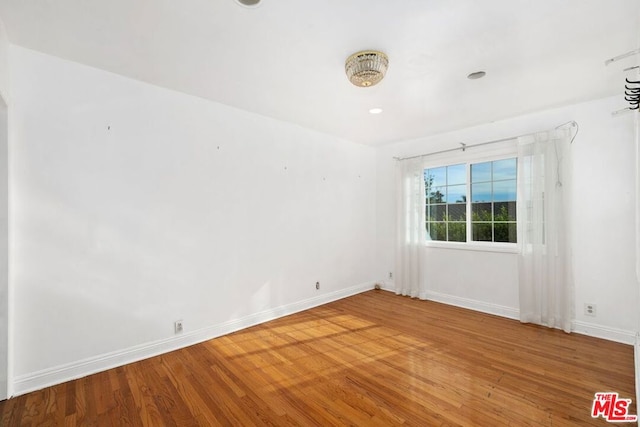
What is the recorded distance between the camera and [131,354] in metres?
2.56

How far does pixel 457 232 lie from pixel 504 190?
0.85m

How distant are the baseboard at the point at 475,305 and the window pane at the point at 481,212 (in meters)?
1.15

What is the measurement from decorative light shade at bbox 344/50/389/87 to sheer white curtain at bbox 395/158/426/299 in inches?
98.7

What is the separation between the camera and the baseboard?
364 cm

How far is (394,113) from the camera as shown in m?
3.50

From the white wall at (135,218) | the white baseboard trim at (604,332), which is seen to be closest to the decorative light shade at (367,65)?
the white wall at (135,218)

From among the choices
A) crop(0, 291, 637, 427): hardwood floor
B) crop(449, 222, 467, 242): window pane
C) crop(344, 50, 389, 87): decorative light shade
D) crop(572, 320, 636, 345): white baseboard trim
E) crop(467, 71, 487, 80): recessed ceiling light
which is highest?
crop(467, 71, 487, 80): recessed ceiling light

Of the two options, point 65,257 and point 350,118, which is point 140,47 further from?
point 350,118

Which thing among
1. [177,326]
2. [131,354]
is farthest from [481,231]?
[131,354]

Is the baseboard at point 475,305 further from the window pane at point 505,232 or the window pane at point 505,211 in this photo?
the window pane at point 505,211

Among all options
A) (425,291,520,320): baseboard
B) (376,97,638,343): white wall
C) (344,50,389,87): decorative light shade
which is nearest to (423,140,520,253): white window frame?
(376,97,638,343): white wall

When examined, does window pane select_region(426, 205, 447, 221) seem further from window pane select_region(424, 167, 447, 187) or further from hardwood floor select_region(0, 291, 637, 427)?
hardwood floor select_region(0, 291, 637, 427)

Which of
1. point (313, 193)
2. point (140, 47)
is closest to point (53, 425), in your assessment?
point (140, 47)

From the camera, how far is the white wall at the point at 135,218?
2.17 m
